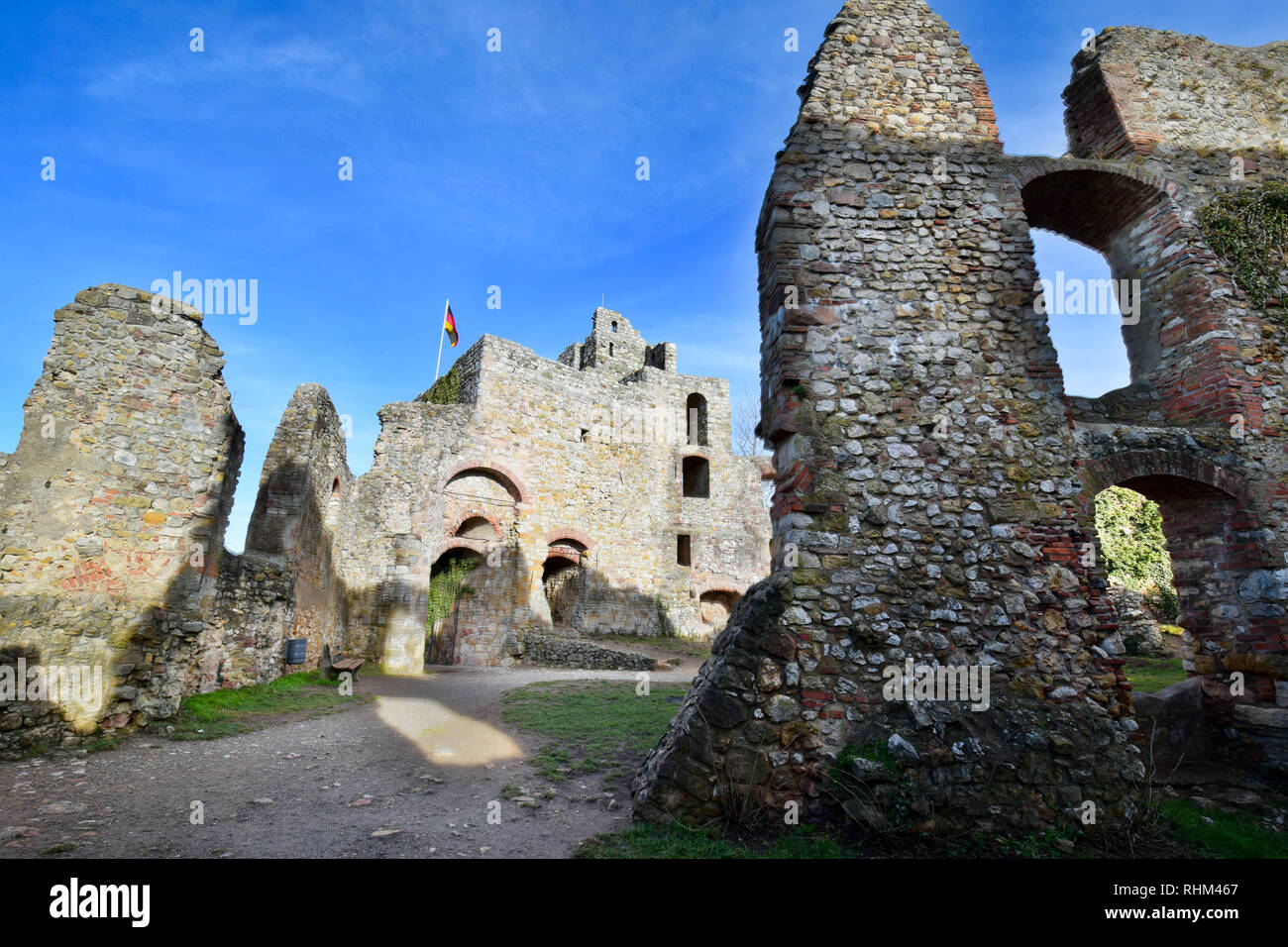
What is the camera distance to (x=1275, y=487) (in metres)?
5.87

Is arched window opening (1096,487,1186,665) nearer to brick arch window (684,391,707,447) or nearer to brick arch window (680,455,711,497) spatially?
brick arch window (680,455,711,497)

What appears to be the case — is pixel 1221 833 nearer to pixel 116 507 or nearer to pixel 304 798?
pixel 304 798

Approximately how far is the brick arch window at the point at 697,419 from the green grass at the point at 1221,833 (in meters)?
17.8

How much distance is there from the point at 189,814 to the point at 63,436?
4.64 meters

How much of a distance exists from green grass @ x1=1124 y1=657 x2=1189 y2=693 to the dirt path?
24.7ft

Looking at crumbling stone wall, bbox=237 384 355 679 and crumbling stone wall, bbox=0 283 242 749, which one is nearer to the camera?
crumbling stone wall, bbox=0 283 242 749

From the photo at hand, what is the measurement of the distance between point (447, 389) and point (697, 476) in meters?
9.30

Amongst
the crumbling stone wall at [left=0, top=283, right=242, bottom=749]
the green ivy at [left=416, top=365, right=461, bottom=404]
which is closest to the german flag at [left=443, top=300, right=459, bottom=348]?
the green ivy at [left=416, top=365, right=461, bottom=404]

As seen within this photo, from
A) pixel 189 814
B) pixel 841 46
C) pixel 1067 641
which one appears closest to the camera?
pixel 189 814

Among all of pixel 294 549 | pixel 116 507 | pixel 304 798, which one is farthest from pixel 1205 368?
pixel 294 549

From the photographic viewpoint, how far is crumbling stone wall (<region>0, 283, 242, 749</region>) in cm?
588

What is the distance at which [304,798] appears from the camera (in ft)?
15.1
